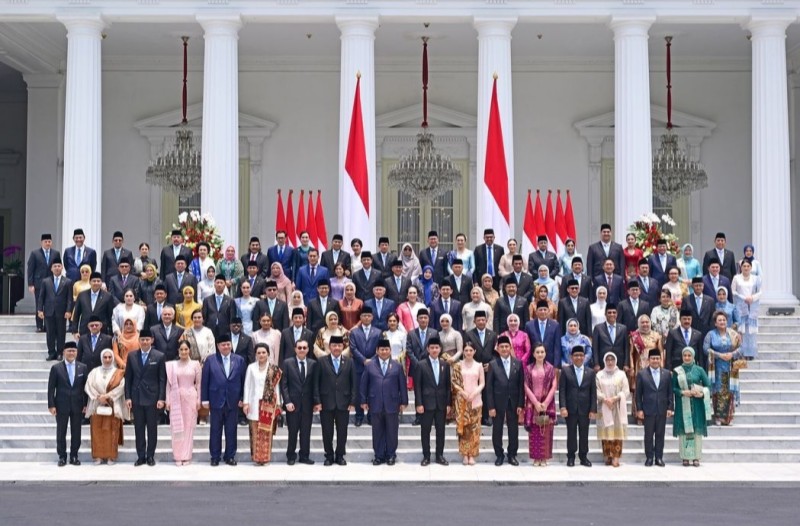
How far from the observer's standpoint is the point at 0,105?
35031mm

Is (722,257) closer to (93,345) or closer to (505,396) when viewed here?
(505,396)

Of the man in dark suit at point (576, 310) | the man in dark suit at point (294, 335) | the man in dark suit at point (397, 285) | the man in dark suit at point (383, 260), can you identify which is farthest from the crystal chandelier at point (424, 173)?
the man in dark suit at point (294, 335)

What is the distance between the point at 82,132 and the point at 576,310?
1062 cm

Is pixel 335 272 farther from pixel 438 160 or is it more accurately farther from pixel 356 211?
pixel 438 160

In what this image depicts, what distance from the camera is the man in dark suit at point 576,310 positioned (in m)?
18.5

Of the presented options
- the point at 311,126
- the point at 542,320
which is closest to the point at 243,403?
the point at 542,320

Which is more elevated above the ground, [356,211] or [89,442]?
[356,211]

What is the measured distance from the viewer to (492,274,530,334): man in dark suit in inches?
730

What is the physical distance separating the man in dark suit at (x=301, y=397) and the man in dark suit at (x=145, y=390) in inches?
64.2

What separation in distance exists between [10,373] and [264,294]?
169 inches

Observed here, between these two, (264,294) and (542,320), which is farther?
(264,294)

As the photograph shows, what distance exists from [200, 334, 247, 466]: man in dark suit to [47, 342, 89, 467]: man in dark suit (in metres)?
1.63

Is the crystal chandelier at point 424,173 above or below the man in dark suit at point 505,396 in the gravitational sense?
above

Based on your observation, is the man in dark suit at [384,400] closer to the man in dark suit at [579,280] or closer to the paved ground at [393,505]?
the paved ground at [393,505]
